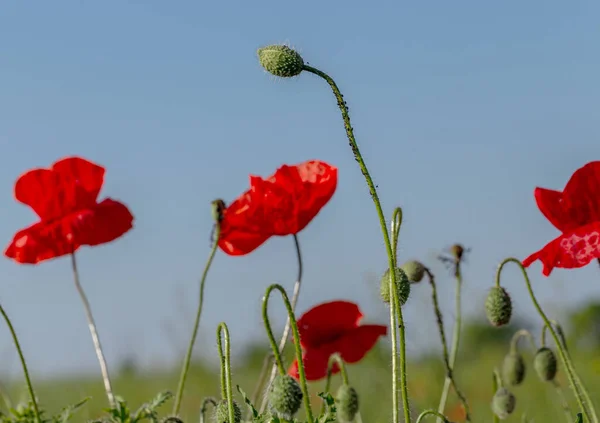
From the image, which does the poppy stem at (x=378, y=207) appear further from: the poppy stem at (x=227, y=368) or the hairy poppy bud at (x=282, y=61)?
the poppy stem at (x=227, y=368)

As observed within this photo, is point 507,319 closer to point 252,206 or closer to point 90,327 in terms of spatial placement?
point 252,206

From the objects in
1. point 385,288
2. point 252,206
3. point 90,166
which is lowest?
point 385,288

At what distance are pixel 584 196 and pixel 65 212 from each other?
1321 mm

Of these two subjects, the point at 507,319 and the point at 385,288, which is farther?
the point at 507,319

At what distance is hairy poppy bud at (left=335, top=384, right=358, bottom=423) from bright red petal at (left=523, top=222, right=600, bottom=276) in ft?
1.73

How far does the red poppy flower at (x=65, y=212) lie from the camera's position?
248 cm

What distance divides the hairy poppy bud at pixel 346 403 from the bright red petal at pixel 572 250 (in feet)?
1.73

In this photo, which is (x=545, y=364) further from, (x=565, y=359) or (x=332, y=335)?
(x=332, y=335)

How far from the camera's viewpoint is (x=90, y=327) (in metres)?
2.57

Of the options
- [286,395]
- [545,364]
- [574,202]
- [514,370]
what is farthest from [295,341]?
[514,370]

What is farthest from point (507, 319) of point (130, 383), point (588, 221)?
point (130, 383)

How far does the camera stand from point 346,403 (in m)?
2.22

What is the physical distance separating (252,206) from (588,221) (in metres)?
0.84

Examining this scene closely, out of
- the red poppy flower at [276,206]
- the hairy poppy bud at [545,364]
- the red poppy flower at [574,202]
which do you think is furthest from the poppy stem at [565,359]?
the red poppy flower at [276,206]
